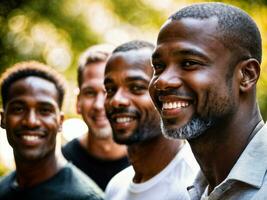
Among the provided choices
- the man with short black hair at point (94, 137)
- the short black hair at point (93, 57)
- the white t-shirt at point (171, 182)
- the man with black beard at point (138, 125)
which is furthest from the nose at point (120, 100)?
the short black hair at point (93, 57)

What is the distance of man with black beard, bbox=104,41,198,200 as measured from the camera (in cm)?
436

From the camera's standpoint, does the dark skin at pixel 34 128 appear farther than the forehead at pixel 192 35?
Yes

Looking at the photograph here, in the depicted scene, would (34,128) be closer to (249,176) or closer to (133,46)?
(133,46)

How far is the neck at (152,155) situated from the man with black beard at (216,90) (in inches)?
40.5

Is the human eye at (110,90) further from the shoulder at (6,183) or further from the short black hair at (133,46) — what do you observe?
the shoulder at (6,183)

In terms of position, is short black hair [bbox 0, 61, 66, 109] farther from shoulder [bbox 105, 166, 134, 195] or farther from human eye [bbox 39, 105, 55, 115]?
shoulder [bbox 105, 166, 134, 195]

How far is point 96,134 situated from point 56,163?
1.07m

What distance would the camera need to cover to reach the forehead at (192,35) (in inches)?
128

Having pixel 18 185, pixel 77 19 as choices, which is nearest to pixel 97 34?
pixel 77 19

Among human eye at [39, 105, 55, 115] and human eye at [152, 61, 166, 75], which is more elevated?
human eye at [152, 61, 166, 75]

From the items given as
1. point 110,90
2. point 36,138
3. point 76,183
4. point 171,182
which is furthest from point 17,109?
point 171,182

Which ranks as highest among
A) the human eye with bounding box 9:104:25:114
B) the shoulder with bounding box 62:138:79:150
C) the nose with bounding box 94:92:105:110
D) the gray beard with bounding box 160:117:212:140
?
the human eye with bounding box 9:104:25:114

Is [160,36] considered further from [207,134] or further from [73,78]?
[73,78]

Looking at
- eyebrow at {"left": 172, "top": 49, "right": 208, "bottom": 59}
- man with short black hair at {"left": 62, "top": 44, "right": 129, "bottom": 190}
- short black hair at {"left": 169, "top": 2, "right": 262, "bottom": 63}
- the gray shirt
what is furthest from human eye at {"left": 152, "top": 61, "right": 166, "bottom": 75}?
man with short black hair at {"left": 62, "top": 44, "right": 129, "bottom": 190}
